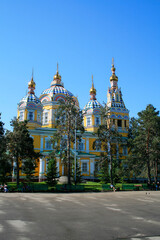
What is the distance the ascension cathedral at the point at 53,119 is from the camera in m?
42.7

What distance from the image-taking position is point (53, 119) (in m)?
48.9

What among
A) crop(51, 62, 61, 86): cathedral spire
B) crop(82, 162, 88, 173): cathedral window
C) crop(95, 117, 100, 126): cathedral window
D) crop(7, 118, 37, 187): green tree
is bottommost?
crop(82, 162, 88, 173): cathedral window

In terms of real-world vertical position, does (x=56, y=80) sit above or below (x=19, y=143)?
above

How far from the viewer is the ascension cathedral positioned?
42688 mm

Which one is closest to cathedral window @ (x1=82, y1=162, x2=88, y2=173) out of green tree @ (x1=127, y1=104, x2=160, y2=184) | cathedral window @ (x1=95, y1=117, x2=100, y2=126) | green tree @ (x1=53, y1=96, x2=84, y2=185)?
green tree @ (x1=127, y1=104, x2=160, y2=184)

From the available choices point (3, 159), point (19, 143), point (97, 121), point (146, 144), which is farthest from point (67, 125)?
point (97, 121)

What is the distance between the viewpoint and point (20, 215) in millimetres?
11102

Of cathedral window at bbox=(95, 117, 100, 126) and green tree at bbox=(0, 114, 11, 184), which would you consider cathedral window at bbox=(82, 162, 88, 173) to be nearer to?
cathedral window at bbox=(95, 117, 100, 126)

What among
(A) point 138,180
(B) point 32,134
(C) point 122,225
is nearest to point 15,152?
(B) point 32,134

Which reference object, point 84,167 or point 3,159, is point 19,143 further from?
point 84,167

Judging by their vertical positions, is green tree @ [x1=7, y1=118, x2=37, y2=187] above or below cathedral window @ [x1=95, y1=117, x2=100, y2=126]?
below

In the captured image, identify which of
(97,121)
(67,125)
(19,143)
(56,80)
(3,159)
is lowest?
(3,159)

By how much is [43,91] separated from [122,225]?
4772cm

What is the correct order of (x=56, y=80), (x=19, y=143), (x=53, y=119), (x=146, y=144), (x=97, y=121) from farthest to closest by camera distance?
(x=56, y=80)
(x=97, y=121)
(x=53, y=119)
(x=146, y=144)
(x=19, y=143)
